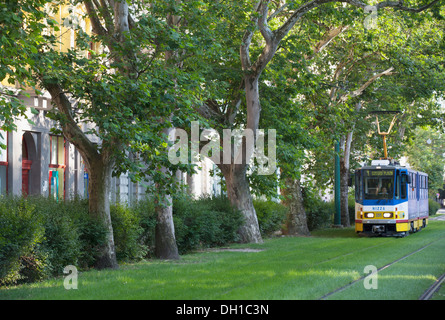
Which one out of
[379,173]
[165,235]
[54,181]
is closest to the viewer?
[165,235]

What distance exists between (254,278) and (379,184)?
61.5ft

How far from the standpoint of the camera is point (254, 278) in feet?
47.4

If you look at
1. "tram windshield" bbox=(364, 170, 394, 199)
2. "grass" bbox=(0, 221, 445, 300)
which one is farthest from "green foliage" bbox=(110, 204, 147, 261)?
"tram windshield" bbox=(364, 170, 394, 199)

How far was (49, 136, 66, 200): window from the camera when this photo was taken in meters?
28.2

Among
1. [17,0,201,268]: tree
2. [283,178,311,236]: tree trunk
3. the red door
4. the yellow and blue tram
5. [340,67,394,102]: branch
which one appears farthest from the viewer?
[283,178,311,236]: tree trunk

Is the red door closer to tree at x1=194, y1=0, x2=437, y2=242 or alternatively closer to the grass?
tree at x1=194, y1=0, x2=437, y2=242

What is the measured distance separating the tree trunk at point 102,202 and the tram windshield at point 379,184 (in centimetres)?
1719

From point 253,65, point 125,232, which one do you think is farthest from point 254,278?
point 253,65

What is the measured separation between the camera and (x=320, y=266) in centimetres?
1686

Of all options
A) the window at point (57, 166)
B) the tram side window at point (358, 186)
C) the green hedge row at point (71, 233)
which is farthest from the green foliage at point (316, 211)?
the window at point (57, 166)

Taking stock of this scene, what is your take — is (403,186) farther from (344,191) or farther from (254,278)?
(254,278)

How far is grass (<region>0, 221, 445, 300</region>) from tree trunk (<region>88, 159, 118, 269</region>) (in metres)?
0.54

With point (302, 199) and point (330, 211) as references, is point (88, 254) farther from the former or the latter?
point (330, 211)
